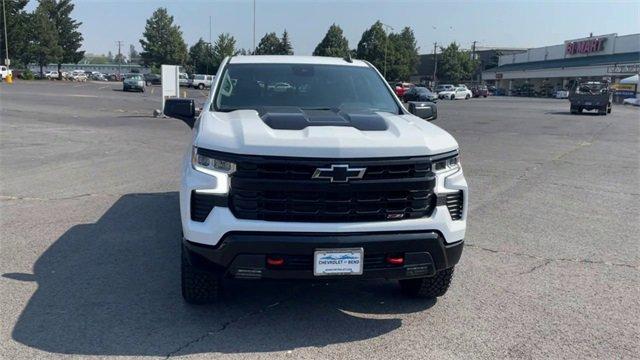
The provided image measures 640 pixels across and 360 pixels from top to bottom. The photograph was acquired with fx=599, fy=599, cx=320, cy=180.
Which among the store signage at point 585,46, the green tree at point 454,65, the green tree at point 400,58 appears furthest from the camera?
the green tree at point 454,65

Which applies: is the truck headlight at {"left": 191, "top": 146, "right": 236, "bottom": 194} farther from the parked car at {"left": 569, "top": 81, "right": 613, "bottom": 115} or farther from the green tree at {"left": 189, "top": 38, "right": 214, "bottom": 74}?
the green tree at {"left": 189, "top": 38, "right": 214, "bottom": 74}

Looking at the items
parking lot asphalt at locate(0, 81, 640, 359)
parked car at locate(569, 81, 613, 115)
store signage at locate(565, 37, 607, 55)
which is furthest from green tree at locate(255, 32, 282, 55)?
parking lot asphalt at locate(0, 81, 640, 359)

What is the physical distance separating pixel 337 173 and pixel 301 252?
55 centimetres

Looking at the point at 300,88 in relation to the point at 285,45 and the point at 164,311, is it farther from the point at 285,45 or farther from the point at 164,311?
the point at 285,45

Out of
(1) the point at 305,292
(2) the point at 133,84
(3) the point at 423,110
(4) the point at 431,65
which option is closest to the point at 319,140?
(1) the point at 305,292

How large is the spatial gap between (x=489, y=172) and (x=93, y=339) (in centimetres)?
903

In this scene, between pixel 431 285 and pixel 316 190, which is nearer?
pixel 316 190

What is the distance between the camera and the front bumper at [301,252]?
374 cm

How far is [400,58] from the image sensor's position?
91062 mm

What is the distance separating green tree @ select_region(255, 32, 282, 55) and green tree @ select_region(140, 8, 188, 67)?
1296 centimetres

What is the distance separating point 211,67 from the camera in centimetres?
8975

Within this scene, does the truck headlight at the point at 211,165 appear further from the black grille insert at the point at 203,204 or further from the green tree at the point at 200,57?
the green tree at the point at 200,57

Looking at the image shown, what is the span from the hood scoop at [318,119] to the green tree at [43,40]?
262 feet

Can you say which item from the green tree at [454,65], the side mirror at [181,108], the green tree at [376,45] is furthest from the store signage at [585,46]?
the side mirror at [181,108]
